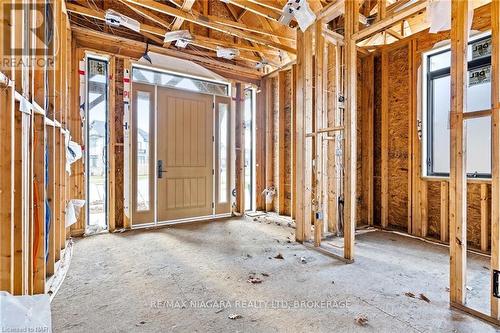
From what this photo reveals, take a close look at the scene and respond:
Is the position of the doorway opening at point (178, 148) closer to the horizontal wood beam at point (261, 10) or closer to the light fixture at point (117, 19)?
the light fixture at point (117, 19)

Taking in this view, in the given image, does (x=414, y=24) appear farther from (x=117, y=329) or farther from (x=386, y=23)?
(x=117, y=329)

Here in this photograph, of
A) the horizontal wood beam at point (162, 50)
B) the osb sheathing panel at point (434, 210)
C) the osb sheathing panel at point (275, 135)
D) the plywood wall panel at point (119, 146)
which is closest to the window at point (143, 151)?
the plywood wall panel at point (119, 146)

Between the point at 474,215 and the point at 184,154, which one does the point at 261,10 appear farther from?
the point at 474,215

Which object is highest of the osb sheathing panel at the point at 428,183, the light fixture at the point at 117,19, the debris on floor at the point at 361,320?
the light fixture at the point at 117,19

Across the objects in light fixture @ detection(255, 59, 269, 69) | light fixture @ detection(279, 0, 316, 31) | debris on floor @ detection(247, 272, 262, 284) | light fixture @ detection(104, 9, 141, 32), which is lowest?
debris on floor @ detection(247, 272, 262, 284)

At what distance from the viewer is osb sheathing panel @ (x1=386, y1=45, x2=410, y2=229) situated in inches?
175

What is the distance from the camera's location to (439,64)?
4121 mm

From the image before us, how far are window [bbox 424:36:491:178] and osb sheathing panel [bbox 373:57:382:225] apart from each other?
0.77 metres

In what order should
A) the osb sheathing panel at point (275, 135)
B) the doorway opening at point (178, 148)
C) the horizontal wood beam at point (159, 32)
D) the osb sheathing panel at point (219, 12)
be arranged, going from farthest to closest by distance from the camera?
the osb sheathing panel at point (275, 135) → the osb sheathing panel at point (219, 12) → the doorway opening at point (178, 148) → the horizontal wood beam at point (159, 32)

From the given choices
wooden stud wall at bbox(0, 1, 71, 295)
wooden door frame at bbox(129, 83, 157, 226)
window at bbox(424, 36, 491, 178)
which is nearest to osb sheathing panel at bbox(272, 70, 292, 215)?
window at bbox(424, 36, 491, 178)

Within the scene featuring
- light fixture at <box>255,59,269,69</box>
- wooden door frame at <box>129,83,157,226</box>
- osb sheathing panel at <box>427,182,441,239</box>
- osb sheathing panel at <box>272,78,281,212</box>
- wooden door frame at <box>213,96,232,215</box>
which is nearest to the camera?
osb sheathing panel at <box>427,182,441,239</box>

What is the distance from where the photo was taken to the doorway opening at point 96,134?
4246mm

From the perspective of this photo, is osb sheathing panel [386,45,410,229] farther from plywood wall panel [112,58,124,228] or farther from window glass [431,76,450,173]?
plywood wall panel [112,58,124,228]

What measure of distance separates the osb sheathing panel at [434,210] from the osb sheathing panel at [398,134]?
14.3 inches
